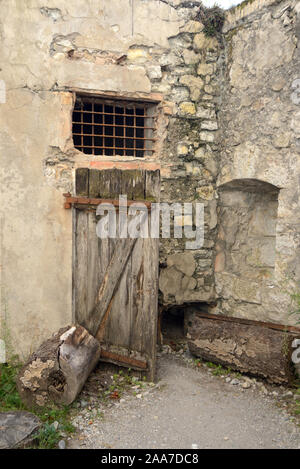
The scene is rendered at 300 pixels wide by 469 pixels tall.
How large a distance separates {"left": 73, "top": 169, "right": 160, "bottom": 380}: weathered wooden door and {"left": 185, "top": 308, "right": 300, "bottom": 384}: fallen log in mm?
685

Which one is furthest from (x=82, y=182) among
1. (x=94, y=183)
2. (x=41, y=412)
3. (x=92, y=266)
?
(x=41, y=412)

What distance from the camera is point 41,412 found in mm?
3227

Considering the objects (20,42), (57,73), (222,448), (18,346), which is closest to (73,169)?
(57,73)

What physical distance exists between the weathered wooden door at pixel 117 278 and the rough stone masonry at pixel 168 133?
0.34 metres

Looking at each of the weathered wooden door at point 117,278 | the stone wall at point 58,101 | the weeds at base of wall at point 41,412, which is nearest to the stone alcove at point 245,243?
the stone wall at point 58,101

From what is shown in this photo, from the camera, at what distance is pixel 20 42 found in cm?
376

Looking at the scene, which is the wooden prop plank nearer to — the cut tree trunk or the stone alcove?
the cut tree trunk

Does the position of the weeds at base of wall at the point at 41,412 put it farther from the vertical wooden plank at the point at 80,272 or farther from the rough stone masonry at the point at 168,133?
the vertical wooden plank at the point at 80,272

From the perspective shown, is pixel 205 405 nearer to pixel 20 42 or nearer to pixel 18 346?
pixel 18 346

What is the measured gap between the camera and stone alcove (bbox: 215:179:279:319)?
436cm

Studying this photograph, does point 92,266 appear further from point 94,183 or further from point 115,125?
point 115,125

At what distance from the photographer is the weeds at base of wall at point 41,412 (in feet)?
9.24

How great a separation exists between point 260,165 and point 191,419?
249 centimetres

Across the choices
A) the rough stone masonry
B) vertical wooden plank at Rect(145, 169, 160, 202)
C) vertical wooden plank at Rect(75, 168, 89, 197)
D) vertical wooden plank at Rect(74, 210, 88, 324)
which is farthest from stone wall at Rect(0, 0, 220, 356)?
vertical wooden plank at Rect(145, 169, 160, 202)
